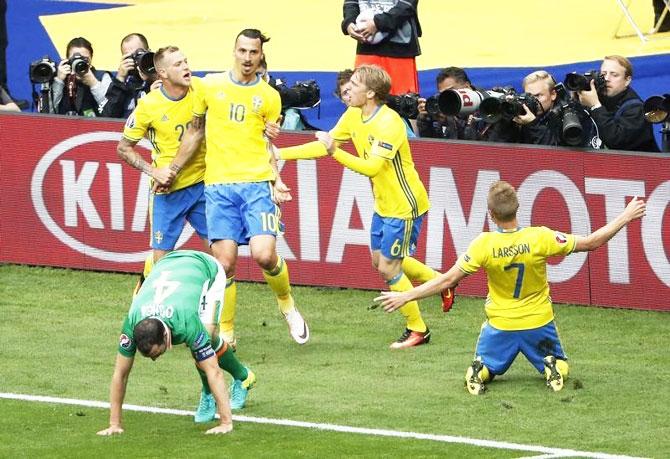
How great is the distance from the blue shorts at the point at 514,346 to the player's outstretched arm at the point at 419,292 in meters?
0.62

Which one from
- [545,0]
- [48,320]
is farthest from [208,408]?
[545,0]

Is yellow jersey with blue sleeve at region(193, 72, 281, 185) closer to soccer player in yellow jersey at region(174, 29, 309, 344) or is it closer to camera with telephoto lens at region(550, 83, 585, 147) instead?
soccer player in yellow jersey at region(174, 29, 309, 344)

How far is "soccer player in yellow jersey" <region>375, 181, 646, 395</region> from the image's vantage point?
1155 cm

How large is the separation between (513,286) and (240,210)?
243cm

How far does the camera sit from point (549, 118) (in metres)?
14.9

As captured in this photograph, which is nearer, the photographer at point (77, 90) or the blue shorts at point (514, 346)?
the blue shorts at point (514, 346)

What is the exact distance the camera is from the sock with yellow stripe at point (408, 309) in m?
13.5

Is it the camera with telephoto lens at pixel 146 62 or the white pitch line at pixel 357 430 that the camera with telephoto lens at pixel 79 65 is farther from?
the white pitch line at pixel 357 430

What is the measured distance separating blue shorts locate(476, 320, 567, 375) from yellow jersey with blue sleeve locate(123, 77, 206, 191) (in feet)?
9.59

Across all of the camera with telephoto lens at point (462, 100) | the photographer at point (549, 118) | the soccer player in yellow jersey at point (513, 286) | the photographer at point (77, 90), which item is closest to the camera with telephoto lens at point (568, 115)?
the photographer at point (549, 118)

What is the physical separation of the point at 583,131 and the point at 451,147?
4.02ft

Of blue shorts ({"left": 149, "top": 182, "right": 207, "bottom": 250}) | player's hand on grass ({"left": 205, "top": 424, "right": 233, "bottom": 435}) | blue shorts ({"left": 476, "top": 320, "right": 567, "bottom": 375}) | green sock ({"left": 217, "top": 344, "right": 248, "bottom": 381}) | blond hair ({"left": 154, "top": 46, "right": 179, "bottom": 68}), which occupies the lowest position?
player's hand on grass ({"left": 205, "top": 424, "right": 233, "bottom": 435})

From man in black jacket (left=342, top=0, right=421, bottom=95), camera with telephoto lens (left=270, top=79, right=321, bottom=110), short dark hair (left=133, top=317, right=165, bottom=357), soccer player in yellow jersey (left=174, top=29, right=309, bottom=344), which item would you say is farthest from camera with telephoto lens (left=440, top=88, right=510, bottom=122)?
short dark hair (left=133, top=317, right=165, bottom=357)

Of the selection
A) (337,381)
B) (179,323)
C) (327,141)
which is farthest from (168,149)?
(179,323)
